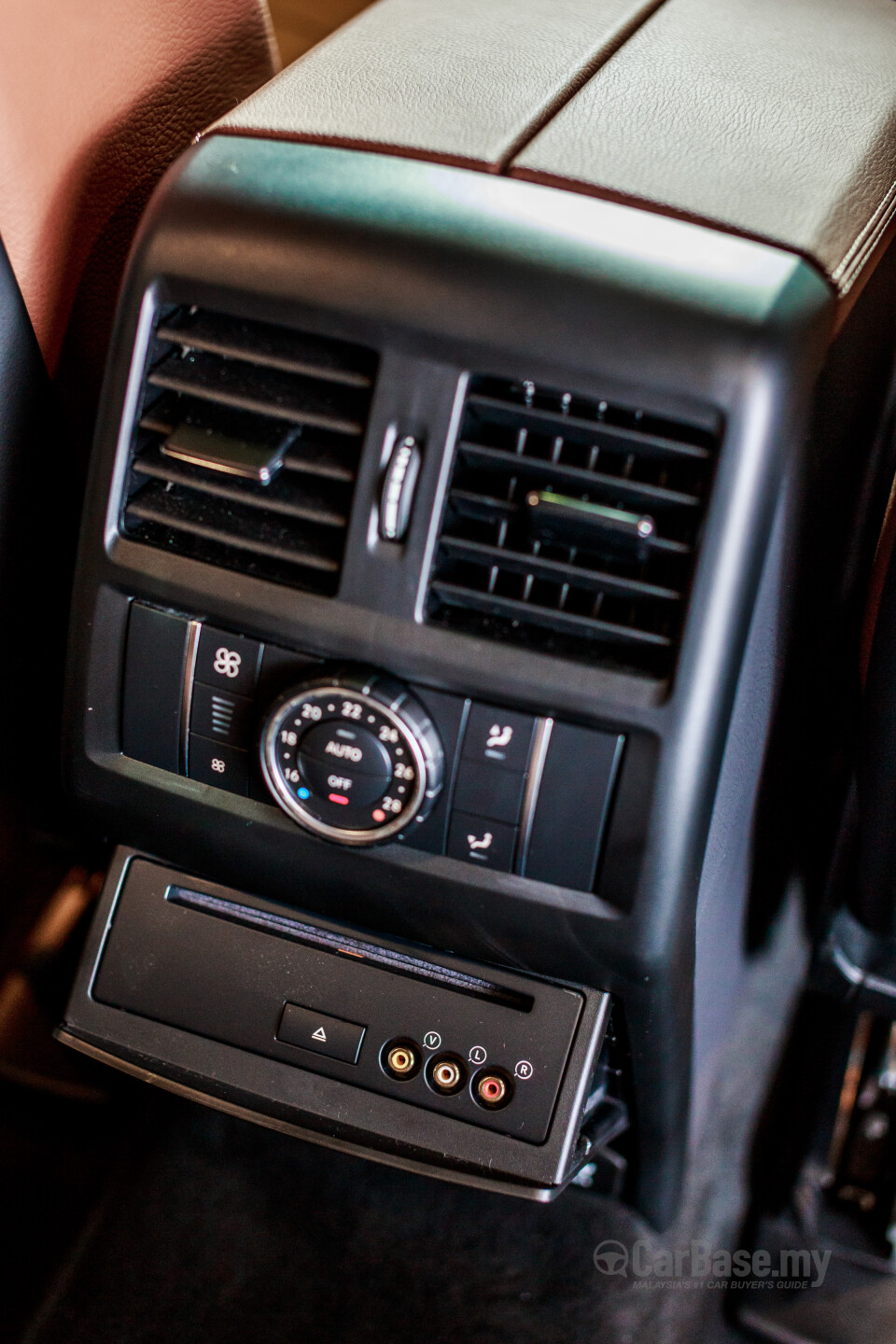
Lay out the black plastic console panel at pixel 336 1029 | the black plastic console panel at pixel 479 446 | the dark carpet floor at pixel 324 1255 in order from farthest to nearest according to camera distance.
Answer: the dark carpet floor at pixel 324 1255 → the black plastic console panel at pixel 336 1029 → the black plastic console panel at pixel 479 446

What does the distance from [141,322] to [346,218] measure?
123mm

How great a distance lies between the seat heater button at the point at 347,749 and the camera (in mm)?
589

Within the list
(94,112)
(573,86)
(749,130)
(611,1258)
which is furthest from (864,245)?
(611,1258)

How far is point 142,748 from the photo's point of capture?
26.6 inches

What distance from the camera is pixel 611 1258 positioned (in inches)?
39.0

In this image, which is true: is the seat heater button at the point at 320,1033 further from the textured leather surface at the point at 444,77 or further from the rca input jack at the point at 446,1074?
the textured leather surface at the point at 444,77

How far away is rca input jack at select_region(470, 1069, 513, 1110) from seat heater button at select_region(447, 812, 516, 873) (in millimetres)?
141

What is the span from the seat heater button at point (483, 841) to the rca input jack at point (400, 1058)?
0.48ft

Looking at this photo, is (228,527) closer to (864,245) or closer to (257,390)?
(257,390)

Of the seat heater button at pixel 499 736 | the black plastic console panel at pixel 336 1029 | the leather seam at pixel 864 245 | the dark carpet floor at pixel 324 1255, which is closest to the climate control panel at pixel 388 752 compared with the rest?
the seat heater button at pixel 499 736

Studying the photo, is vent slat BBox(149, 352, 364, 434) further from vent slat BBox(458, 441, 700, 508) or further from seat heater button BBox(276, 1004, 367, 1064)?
seat heater button BBox(276, 1004, 367, 1064)

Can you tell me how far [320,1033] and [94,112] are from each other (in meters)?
0.59

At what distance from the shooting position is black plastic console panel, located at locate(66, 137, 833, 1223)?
1.70 feet

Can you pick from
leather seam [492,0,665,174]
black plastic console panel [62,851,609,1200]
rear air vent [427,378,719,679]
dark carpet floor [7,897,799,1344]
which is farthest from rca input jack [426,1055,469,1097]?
leather seam [492,0,665,174]
